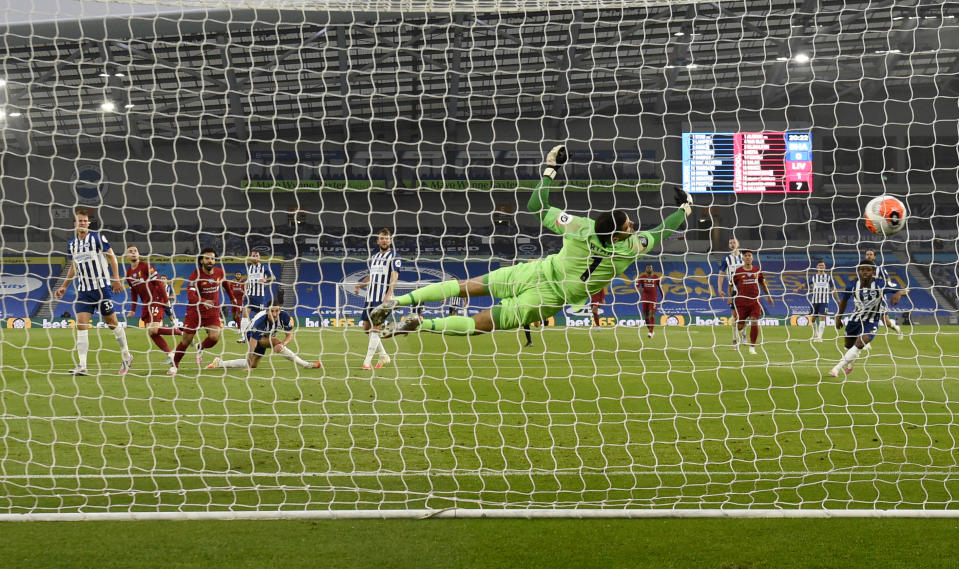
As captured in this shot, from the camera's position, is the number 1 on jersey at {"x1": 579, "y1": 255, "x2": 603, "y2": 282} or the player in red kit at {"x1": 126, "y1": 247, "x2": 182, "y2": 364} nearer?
the number 1 on jersey at {"x1": 579, "y1": 255, "x2": 603, "y2": 282}

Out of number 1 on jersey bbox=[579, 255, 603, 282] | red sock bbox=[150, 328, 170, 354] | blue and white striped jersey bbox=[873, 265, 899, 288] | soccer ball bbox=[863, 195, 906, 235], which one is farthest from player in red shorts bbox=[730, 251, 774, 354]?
red sock bbox=[150, 328, 170, 354]

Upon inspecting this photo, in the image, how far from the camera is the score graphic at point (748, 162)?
20.4 metres

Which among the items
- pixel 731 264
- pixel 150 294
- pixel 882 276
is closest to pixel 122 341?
pixel 150 294

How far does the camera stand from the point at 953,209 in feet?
84.5

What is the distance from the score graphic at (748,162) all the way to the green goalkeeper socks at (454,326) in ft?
51.0

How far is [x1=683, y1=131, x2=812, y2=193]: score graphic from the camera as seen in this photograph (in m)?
20.4

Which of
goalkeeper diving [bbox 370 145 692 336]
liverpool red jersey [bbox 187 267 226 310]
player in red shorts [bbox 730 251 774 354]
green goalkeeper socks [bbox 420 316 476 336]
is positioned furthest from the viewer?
player in red shorts [bbox 730 251 774 354]

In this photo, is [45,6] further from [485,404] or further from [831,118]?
[831,118]

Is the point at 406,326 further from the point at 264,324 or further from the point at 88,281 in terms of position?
the point at 88,281

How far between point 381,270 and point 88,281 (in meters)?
3.31

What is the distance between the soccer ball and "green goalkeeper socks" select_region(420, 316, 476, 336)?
9.93 feet

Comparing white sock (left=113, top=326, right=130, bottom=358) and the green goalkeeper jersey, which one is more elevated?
the green goalkeeper jersey

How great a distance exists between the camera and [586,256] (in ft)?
18.6

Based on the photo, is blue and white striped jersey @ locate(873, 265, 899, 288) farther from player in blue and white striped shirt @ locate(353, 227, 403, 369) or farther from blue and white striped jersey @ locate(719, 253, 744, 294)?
player in blue and white striped shirt @ locate(353, 227, 403, 369)
